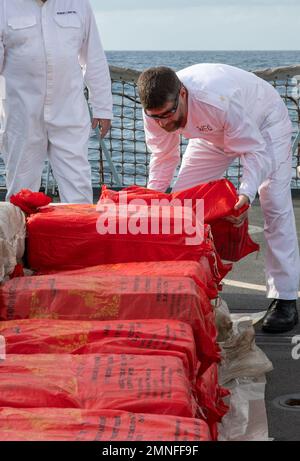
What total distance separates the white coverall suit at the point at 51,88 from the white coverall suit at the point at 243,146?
845 millimetres

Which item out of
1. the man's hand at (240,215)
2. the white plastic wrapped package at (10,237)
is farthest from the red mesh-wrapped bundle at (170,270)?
the man's hand at (240,215)

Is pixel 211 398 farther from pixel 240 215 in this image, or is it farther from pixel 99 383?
pixel 240 215

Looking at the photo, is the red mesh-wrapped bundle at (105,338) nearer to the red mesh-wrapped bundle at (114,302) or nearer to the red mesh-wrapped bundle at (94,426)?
the red mesh-wrapped bundle at (114,302)

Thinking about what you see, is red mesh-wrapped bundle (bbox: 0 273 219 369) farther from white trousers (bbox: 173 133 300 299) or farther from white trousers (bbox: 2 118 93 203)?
white trousers (bbox: 2 118 93 203)

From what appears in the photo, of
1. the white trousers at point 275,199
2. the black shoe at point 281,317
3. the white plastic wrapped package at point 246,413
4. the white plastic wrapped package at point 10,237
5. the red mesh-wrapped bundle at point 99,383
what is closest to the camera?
the red mesh-wrapped bundle at point 99,383

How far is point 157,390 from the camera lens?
2.57 metres

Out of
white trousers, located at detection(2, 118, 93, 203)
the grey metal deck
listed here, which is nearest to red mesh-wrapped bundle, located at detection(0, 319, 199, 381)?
the grey metal deck

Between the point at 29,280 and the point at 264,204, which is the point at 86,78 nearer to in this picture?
the point at 264,204

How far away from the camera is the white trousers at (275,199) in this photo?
15.8ft

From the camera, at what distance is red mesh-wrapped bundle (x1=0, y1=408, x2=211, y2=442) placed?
230 cm

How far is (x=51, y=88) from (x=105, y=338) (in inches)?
108

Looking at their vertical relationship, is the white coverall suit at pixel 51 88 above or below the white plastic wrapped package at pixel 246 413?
above

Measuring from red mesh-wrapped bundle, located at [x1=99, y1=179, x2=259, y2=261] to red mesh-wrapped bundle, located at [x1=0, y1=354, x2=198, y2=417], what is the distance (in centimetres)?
157

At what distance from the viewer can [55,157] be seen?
5625 millimetres
